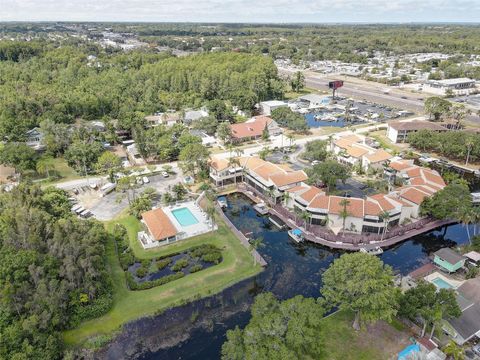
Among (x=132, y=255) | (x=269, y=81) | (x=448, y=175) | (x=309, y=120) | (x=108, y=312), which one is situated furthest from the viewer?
(x=269, y=81)

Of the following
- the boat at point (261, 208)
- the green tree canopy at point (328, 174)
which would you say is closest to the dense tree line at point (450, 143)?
the green tree canopy at point (328, 174)

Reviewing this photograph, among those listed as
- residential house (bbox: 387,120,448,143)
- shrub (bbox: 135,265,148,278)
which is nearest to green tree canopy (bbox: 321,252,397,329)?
shrub (bbox: 135,265,148,278)

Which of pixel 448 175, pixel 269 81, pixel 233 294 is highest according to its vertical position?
pixel 269 81

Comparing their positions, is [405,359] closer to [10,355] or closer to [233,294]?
[233,294]

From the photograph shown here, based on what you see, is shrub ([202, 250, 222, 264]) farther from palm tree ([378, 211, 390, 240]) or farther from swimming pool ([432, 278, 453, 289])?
swimming pool ([432, 278, 453, 289])

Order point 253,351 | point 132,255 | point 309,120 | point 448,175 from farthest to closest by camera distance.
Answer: point 309,120 < point 448,175 < point 132,255 < point 253,351

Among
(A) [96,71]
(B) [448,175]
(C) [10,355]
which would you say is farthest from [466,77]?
(C) [10,355]

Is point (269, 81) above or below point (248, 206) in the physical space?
above
